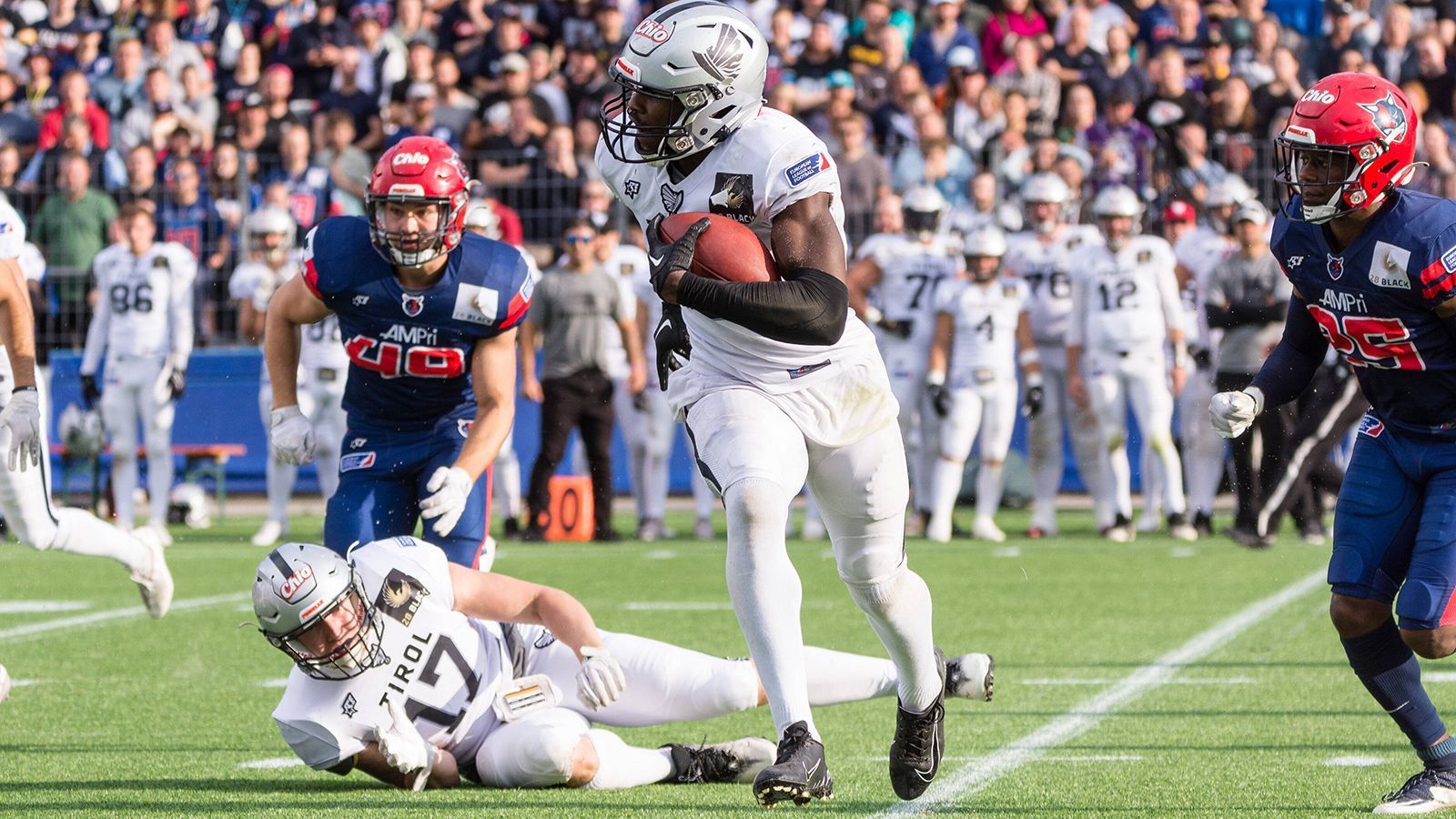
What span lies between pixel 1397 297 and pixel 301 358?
754cm

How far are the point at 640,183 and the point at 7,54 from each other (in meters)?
13.5

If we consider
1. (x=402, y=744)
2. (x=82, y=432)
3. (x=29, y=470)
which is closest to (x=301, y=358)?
(x=82, y=432)

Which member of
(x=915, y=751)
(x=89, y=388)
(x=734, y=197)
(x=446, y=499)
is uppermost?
(x=734, y=197)

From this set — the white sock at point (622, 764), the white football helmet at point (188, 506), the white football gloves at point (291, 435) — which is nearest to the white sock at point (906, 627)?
the white sock at point (622, 764)

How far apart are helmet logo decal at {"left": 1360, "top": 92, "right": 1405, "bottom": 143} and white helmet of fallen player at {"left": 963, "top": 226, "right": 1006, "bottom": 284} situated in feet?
22.1

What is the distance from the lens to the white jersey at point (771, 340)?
3906 millimetres

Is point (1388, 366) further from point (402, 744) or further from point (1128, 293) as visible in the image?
point (1128, 293)

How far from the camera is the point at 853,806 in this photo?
4246mm

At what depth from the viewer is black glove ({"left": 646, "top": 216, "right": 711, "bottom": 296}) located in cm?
373

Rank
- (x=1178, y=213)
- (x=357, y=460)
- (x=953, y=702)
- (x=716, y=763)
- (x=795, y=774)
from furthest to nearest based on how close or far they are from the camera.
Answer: (x=1178, y=213), (x=953, y=702), (x=357, y=460), (x=716, y=763), (x=795, y=774)

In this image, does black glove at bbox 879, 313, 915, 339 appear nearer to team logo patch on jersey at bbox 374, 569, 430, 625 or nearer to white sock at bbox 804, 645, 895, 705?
white sock at bbox 804, 645, 895, 705

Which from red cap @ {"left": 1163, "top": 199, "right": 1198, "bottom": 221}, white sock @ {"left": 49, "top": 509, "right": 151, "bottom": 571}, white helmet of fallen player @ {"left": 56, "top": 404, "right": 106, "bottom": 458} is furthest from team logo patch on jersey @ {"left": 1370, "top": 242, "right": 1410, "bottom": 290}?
white helmet of fallen player @ {"left": 56, "top": 404, "right": 106, "bottom": 458}

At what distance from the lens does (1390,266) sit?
4133 millimetres

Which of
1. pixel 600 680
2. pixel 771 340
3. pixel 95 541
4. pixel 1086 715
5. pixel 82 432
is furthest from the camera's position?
pixel 82 432
